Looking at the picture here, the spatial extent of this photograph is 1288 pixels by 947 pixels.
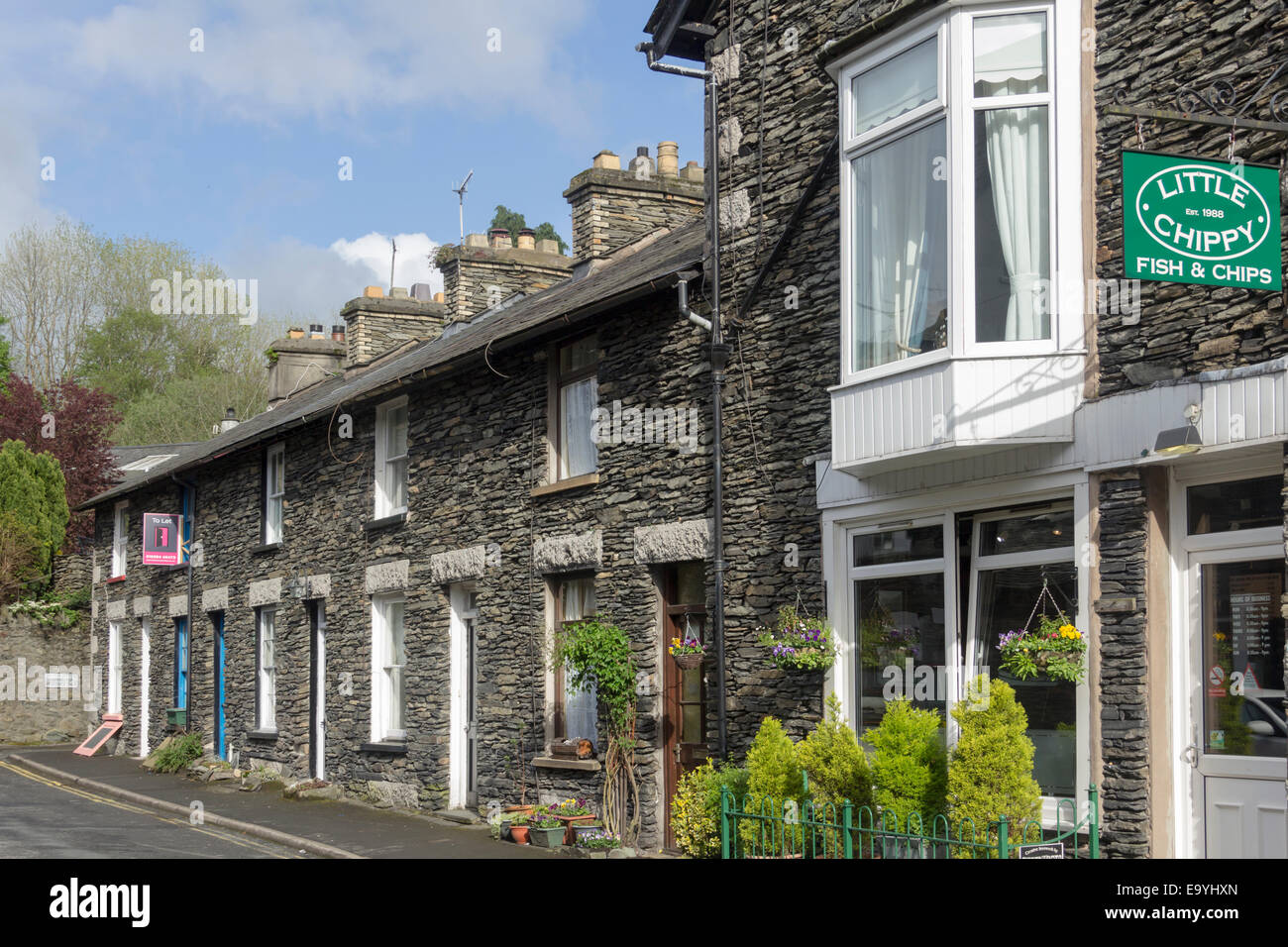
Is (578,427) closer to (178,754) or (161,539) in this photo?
(178,754)

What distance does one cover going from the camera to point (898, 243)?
977cm

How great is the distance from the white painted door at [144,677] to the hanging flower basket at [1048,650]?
2160 centimetres

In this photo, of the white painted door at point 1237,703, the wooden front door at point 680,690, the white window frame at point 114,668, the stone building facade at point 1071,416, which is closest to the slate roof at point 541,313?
the stone building facade at point 1071,416

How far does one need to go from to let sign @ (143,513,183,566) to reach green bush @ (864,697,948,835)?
19.2 meters

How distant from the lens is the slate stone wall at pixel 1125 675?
26.3ft

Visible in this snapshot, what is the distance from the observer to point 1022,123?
8.94 m

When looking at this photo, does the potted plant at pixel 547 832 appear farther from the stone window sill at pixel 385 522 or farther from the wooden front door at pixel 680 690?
the stone window sill at pixel 385 522

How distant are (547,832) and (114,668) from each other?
61.6 ft

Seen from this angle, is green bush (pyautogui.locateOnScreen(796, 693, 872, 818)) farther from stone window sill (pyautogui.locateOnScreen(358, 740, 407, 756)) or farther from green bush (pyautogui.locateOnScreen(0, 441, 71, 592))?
green bush (pyautogui.locateOnScreen(0, 441, 71, 592))

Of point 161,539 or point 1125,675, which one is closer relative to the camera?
point 1125,675

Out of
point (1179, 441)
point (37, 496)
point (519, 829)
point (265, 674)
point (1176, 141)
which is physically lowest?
point (519, 829)

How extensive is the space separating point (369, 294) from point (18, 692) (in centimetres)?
1310

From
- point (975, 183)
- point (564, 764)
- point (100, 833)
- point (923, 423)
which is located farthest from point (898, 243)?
point (100, 833)

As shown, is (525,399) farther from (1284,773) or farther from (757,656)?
(1284,773)
